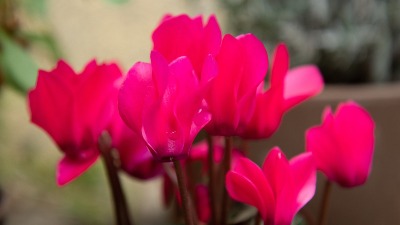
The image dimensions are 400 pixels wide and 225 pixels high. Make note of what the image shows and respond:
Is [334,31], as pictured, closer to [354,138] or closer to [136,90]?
[354,138]

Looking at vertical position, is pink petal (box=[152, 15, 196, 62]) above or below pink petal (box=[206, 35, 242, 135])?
above

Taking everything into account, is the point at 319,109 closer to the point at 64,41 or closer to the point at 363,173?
the point at 363,173

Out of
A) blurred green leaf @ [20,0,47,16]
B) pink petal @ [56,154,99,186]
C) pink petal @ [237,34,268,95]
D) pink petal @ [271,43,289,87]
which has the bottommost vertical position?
pink petal @ [56,154,99,186]

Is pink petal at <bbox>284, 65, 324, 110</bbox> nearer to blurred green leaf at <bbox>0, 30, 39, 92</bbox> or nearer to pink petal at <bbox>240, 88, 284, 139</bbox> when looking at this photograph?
pink petal at <bbox>240, 88, 284, 139</bbox>

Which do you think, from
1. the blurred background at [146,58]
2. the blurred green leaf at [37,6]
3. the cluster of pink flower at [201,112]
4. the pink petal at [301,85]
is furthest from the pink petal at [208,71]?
the blurred green leaf at [37,6]

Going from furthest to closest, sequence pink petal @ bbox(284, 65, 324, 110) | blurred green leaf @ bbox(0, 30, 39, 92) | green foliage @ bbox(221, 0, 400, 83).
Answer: green foliage @ bbox(221, 0, 400, 83) < blurred green leaf @ bbox(0, 30, 39, 92) < pink petal @ bbox(284, 65, 324, 110)

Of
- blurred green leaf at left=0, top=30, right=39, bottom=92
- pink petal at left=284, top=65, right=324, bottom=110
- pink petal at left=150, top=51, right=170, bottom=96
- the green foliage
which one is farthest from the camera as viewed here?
the green foliage

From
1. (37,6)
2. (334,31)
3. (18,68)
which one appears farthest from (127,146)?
(334,31)

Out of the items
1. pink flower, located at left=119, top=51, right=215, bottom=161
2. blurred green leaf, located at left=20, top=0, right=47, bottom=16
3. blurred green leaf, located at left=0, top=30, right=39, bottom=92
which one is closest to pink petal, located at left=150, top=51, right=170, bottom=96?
pink flower, located at left=119, top=51, right=215, bottom=161
